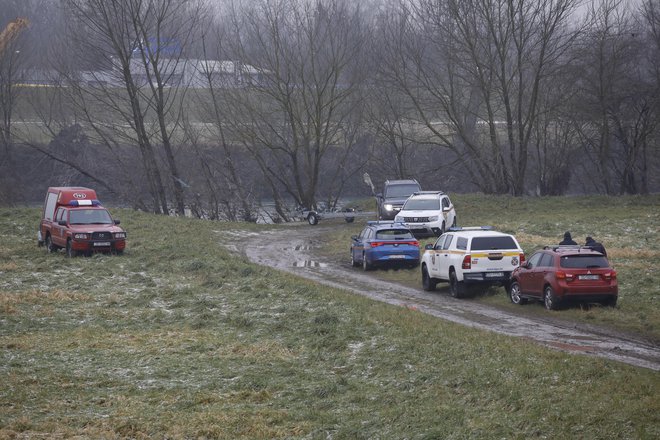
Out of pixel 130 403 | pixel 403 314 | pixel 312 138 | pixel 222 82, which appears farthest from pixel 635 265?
pixel 222 82

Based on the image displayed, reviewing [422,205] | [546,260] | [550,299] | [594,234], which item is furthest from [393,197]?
[550,299]

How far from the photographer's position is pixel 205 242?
37750 millimetres

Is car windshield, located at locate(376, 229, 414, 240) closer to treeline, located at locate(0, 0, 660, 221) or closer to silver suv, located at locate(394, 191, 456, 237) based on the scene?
silver suv, located at locate(394, 191, 456, 237)

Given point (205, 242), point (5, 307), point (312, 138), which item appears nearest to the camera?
point (5, 307)

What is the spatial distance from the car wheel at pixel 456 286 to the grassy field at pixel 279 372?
3.46 metres

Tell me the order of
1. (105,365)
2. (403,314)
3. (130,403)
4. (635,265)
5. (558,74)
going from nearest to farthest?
1. (130,403)
2. (105,365)
3. (403,314)
4. (635,265)
5. (558,74)

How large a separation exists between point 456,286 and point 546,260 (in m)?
3.68

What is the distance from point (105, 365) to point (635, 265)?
16.5 m

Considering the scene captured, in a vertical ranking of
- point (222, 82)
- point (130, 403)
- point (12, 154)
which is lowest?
point (130, 403)

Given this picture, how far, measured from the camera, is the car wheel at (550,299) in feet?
64.3

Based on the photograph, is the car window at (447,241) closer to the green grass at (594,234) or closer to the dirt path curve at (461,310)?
the dirt path curve at (461,310)

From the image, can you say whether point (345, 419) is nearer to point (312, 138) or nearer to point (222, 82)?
point (312, 138)

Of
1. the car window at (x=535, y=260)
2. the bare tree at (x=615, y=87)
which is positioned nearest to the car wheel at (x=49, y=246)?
the car window at (x=535, y=260)

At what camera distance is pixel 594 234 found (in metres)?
33.5
